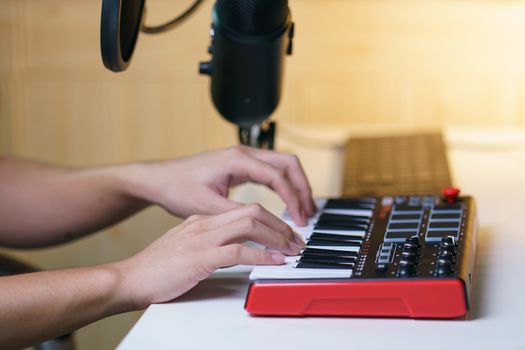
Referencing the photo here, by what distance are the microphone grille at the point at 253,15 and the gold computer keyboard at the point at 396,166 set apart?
0.29 metres

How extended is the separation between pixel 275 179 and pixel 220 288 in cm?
21

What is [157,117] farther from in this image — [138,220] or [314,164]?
[314,164]

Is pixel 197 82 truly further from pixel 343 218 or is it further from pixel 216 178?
pixel 343 218

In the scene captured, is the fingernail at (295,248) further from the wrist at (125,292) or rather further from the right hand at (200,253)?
the wrist at (125,292)

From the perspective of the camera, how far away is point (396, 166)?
4.53ft

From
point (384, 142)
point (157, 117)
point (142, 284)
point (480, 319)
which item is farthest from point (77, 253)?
point (480, 319)

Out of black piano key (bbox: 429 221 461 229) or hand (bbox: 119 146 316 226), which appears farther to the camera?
hand (bbox: 119 146 316 226)

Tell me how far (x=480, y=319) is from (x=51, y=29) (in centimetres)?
161

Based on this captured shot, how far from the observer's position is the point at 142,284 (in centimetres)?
79

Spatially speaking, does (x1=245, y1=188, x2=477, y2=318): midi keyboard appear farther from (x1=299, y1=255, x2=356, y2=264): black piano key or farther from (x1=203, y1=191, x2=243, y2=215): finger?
(x1=203, y1=191, x2=243, y2=215): finger

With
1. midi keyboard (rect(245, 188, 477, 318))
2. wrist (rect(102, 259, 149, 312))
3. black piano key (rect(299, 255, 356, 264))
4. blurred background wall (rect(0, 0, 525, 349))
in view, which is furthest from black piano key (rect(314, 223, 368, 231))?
blurred background wall (rect(0, 0, 525, 349))

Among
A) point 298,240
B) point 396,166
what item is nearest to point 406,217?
point 298,240

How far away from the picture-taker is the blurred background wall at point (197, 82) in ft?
6.38

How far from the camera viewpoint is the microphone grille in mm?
1014
